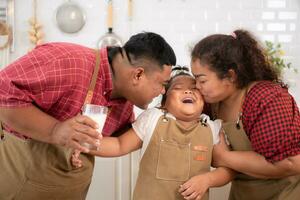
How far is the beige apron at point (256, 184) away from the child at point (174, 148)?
0.07m

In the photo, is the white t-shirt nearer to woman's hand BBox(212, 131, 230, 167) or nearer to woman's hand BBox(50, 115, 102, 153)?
woman's hand BBox(212, 131, 230, 167)

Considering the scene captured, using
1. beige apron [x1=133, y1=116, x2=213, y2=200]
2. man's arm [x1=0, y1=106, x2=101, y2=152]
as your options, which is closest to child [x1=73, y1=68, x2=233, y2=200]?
beige apron [x1=133, y1=116, x2=213, y2=200]

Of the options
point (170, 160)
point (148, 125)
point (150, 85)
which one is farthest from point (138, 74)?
point (170, 160)

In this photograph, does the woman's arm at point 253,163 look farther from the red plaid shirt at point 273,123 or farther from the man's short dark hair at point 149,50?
the man's short dark hair at point 149,50

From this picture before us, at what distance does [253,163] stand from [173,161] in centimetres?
27

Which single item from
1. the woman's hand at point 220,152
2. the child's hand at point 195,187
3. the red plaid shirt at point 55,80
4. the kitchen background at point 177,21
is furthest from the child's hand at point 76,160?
the kitchen background at point 177,21

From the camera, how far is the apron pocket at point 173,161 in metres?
1.31

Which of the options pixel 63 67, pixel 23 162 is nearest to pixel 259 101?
pixel 63 67

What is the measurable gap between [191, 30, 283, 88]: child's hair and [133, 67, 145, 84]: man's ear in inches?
9.6

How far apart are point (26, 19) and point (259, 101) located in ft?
6.19

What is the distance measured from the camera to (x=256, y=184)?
55.2 inches

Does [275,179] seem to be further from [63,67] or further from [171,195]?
[63,67]

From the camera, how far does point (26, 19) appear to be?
2604 mm

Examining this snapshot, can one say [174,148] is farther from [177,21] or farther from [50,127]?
[177,21]
